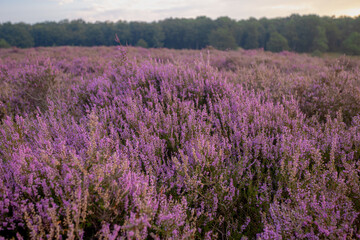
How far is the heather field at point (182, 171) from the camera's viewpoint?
144cm

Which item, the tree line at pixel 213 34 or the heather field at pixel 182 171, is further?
the tree line at pixel 213 34

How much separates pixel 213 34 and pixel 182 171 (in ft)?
178

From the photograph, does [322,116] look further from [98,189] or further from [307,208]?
[98,189]

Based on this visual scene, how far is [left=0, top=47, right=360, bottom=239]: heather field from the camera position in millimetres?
1437

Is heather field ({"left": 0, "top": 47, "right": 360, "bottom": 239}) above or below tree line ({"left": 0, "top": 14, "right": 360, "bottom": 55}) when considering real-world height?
below

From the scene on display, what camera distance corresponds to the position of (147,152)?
221 centimetres

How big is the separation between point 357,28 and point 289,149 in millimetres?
56445

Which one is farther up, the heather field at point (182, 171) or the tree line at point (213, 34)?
the tree line at point (213, 34)

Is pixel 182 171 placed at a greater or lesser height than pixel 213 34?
lesser

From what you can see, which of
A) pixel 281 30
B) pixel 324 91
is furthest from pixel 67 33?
pixel 324 91

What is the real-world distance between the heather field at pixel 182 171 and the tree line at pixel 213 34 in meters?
40.8

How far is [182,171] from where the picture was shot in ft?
6.46

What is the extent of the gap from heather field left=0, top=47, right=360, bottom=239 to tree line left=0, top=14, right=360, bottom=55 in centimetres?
4080

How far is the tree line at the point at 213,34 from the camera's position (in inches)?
1822
